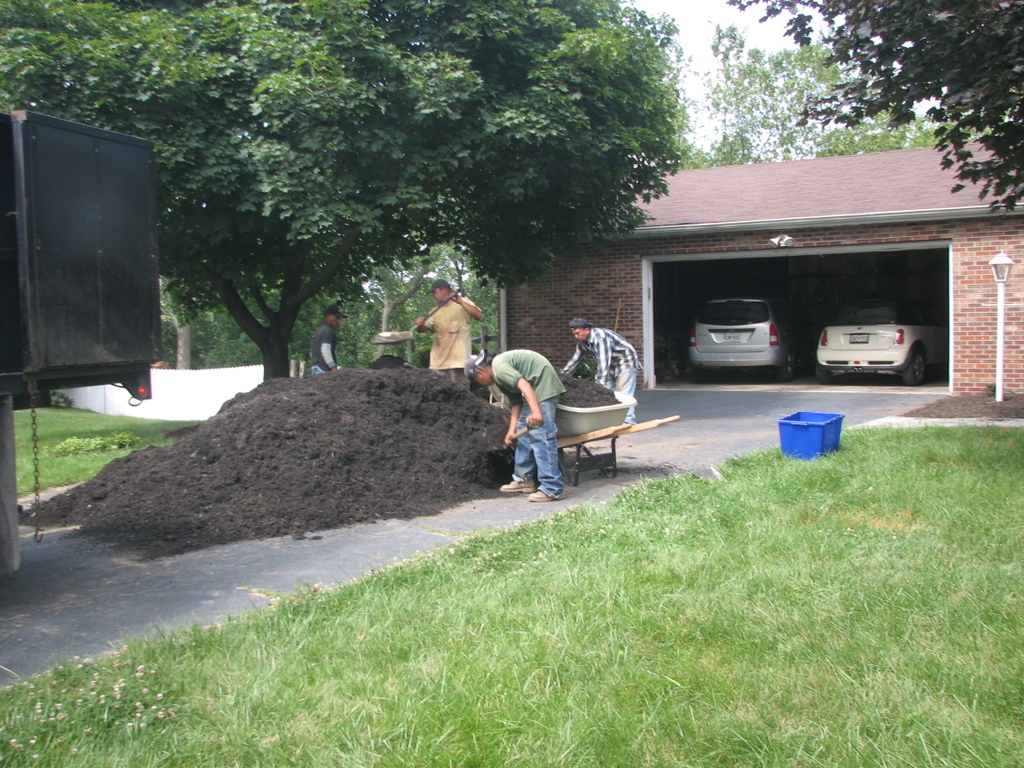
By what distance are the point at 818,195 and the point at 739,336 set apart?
10.6 ft

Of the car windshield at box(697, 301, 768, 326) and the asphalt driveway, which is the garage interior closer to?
the car windshield at box(697, 301, 768, 326)

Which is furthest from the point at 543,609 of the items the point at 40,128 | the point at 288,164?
the point at 288,164

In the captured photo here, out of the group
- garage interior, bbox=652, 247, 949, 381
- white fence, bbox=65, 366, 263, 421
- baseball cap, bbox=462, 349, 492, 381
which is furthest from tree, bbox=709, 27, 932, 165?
baseball cap, bbox=462, 349, 492, 381

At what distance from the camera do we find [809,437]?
9.26 metres

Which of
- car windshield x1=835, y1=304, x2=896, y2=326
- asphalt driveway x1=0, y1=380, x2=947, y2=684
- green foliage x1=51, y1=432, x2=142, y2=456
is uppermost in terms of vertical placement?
car windshield x1=835, y1=304, x2=896, y2=326

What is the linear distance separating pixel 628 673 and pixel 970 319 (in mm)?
14303

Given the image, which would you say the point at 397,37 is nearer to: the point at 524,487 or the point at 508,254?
the point at 508,254

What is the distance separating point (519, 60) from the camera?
1399 cm

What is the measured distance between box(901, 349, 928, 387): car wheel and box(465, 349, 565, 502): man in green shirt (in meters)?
11.9

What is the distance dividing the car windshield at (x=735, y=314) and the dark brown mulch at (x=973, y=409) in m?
4.40

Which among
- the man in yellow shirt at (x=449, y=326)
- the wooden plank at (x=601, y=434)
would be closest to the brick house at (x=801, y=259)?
the man in yellow shirt at (x=449, y=326)

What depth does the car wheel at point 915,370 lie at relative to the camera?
1797cm

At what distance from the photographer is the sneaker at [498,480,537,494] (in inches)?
338

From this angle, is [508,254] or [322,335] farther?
[508,254]
